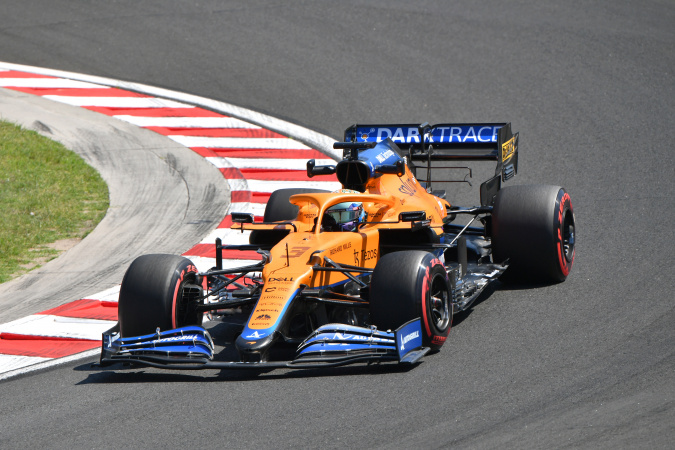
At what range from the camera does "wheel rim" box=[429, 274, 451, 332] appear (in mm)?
6933

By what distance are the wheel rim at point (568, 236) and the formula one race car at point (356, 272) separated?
0.04ft

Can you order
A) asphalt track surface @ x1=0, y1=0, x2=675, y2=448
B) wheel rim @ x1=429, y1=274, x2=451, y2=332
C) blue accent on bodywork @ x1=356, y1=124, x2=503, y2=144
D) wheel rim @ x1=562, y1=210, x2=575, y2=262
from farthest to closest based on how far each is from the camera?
1. blue accent on bodywork @ x1=356, y1=124, x2=503, y2=144
2. wheel rim @ x1=562, y1=210, x2=575, y2=262
3. wheel rim @ x1=429, y1=274, x2=451, y2=332
4. asphalt track surface @ x1=0, y1=0, x2=675, y2=448

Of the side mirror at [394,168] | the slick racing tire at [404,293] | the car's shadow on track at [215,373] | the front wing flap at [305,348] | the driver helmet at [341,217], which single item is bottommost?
the car's shadow on track at [215,373]

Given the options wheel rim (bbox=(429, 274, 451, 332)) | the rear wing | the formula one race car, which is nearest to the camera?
the formula one race car

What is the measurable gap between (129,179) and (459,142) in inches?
194

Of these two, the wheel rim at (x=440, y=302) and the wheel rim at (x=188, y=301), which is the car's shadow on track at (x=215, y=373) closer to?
the wheel rim at (x=440, y=302)

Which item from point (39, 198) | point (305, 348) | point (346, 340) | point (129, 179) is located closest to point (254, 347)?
point (305, 348)

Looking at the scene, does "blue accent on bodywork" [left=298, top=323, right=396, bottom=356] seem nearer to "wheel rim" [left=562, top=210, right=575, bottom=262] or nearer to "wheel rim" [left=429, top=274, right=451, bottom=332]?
"wheel rim" [left=429, top=274, right=451, bottom=332]

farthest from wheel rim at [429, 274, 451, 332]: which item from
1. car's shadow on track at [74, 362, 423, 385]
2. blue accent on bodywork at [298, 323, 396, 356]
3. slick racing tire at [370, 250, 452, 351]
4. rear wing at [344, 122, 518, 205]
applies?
rear wing at [344, 122, 518, 205]

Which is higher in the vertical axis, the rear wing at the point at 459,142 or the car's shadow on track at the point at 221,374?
the rear wing at the point at 459,142

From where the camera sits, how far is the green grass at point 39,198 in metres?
10.2

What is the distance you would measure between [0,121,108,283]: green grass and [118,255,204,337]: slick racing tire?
2973 mm

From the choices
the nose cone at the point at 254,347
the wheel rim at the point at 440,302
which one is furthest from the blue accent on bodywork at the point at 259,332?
the wheel rim at the point at 440,302

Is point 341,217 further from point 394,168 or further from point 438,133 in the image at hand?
point 438,133
